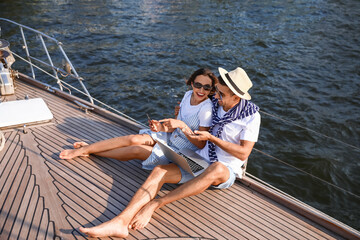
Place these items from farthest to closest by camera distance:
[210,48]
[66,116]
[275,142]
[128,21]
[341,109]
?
1. [128,21]
2. [210,48]
3. [341,109]
4. [275,142]
5. [66,116]

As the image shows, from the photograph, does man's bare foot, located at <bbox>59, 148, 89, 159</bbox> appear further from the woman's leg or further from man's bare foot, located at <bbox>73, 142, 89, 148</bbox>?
the woman's leg

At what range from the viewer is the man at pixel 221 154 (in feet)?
10.5

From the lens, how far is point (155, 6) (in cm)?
1691

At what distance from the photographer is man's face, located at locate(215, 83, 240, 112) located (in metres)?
3.33

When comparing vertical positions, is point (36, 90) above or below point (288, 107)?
above


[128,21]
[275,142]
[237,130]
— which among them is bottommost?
[275,142]

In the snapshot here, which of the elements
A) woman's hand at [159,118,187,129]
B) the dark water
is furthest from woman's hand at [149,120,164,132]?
the dark water

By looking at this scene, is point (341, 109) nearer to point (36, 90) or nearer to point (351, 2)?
point (36, 90)

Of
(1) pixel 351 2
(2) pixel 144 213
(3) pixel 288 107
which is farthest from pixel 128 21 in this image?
(2) pixel 144 213

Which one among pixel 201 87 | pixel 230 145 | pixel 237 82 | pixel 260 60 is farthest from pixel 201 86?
pixel 260 60

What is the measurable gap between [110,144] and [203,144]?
1.09m

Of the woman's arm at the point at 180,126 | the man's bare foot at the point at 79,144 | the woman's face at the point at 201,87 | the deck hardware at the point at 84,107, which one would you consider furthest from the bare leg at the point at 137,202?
the deck hardware at the point at 84,107

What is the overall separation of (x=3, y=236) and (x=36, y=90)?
130 inches

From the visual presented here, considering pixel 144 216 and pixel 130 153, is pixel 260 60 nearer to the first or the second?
pixel 130 153
